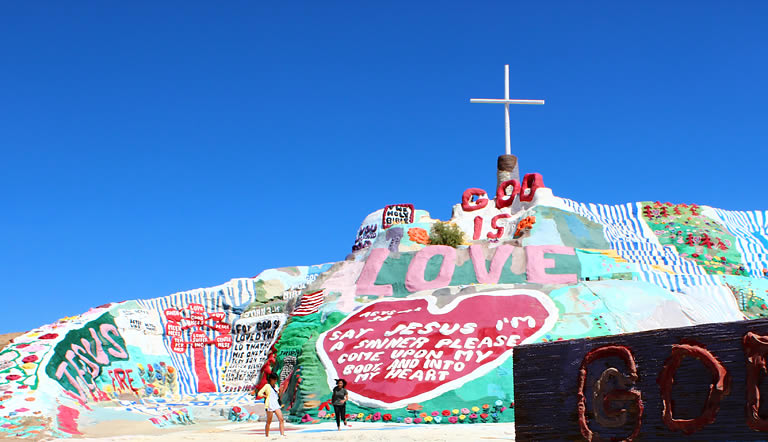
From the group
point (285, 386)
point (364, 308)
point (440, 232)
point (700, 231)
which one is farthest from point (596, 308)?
point (700, 231)

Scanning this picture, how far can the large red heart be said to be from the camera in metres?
14.5

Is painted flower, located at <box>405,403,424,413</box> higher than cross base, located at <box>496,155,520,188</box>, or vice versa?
cross base, located at <box>496,155,520,188</box>

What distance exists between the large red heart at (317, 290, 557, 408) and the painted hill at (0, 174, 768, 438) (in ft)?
0.13

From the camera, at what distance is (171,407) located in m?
17.7

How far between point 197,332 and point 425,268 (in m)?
9.32

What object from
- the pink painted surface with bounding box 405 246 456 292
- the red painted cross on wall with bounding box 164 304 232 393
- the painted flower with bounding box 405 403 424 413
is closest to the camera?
the painted flower with bounding box 405 403 424 413

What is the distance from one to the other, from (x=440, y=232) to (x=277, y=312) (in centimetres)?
628

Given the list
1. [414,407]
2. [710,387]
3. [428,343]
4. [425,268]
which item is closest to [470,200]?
[425,268]

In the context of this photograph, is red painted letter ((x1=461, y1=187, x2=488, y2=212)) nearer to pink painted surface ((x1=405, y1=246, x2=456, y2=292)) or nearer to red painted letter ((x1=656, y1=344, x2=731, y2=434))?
pink painted surface ((x1=405, y1=246, x2=456, y2=292))

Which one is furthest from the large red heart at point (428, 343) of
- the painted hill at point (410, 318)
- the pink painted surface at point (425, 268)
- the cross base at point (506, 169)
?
the cross base at point (506, 169)

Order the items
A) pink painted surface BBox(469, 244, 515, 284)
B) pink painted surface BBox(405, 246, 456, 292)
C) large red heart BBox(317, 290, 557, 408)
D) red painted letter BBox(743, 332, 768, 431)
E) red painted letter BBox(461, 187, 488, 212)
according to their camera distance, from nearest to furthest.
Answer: red painted letter BBox(743, 332, 768, 431) < large red heart BBox(317, 290, 557, 408) < pink painted surface BBox(469, 244, 515, 284) < pink painted surface BBox(405, 246, 456, 292) < red painted letter BBox(461, 187, 488, 212)

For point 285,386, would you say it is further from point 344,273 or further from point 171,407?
point 344,273

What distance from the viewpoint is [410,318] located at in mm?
16656

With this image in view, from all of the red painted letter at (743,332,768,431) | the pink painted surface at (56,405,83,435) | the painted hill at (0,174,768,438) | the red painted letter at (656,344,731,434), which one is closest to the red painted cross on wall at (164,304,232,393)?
the painted hill at (0,174,768,438)
